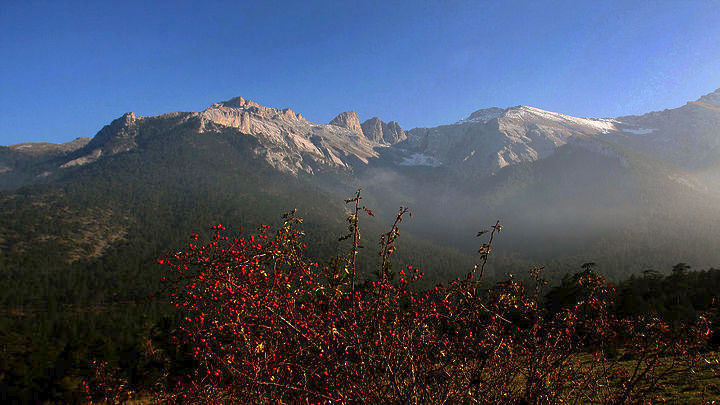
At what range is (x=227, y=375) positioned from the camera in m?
7.79

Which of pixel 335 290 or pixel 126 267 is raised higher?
pixel 335 290

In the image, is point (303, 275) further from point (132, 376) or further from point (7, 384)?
point (7, 384)

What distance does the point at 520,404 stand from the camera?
20.4ft

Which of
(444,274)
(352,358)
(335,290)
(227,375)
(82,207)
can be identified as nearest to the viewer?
A: (335,290)

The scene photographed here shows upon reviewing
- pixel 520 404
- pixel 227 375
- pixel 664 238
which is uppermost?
pixel 520 404

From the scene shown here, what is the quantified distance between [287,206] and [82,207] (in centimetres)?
11154

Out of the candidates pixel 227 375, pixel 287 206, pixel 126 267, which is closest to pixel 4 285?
pixel 126 267

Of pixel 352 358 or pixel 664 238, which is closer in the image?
pixel 352 358

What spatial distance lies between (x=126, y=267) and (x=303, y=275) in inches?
6131

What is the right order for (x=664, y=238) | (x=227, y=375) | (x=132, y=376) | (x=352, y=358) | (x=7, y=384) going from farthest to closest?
(x=664, y=238) < (x=132, y=376) < (x=7, y=384) < (x=227, y=375) < (x=352, y=358)

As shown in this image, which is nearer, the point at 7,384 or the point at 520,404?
the point at 520,404

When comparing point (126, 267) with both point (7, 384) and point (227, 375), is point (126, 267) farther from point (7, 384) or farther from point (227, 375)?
point (227, 375)

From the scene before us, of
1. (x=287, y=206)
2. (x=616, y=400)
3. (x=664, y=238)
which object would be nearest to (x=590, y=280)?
(x=616, y=400)

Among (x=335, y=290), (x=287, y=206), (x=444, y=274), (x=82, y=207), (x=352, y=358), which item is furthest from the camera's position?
(x=287, y=206)
